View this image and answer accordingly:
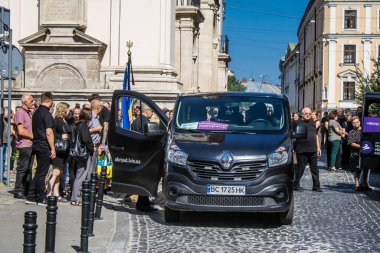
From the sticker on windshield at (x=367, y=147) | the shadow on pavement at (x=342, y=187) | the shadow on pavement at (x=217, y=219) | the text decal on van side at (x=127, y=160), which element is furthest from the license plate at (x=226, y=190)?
the shadow on pavement at (x=342, y=187)

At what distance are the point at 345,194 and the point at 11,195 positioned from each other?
6895 mm

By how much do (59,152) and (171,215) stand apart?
8.72 ft

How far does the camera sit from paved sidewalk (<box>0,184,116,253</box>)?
874 centimetres

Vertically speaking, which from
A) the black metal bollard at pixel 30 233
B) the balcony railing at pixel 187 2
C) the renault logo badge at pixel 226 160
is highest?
the balcony railing at pixel 187 2

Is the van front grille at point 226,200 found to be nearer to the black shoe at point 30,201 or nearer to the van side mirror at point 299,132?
the van side mirror at point 299,132

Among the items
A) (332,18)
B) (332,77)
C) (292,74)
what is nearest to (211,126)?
(332,77)

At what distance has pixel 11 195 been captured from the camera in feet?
44.7

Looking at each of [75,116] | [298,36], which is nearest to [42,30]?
[75,116]

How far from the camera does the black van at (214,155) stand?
10.4 m

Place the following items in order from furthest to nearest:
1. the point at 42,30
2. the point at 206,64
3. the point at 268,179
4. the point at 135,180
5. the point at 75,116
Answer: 1. the point at 206,64
2. the point at 42,30
3. the point at 75,116
4. the point at 135,180
5. the point at 268,179

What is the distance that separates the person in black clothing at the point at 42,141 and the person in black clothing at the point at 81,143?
570 millimetres

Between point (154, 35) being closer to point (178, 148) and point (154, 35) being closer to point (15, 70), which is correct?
point (15, 70)

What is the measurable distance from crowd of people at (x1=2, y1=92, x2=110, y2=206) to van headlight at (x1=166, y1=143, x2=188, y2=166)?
7.87 feet

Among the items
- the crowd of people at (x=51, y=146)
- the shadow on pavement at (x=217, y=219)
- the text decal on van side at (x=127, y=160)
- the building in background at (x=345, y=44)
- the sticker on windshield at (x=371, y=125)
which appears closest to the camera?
the shadow on pavement at (x=217, y=219)
